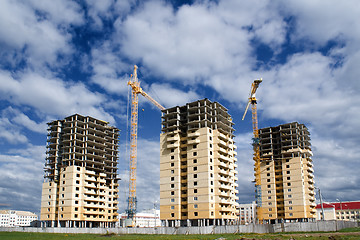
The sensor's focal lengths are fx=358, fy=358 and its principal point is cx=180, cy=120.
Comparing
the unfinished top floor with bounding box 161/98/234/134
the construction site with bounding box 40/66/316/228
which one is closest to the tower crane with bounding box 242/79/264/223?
the construction site with bounding box 40/66/316/228

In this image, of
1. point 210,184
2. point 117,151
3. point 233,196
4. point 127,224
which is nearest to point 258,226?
point 210,184

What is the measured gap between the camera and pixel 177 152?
407ft

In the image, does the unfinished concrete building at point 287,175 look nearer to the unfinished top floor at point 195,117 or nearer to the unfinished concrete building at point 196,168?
the unfinished concrete building at point 196,168

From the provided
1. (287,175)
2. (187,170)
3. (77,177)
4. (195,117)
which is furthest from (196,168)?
(287,175)

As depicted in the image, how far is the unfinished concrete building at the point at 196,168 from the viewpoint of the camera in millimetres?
116062

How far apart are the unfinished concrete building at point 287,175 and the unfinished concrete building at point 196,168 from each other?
30.8 metres

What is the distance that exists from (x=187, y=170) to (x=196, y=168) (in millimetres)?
3613

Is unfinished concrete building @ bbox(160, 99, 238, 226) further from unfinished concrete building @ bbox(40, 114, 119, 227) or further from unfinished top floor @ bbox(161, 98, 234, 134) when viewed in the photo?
unfinished concrete building @ bbox(40, 114, 119, 227)

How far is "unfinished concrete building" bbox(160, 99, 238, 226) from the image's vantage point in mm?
116062

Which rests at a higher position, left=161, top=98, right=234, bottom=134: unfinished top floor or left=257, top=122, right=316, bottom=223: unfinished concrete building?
left=161, top=98, right=234, bottom=134: unfinished top floor

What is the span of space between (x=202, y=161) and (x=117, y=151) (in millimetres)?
62209

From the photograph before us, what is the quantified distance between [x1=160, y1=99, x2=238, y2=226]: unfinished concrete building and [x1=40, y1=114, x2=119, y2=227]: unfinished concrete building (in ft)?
111

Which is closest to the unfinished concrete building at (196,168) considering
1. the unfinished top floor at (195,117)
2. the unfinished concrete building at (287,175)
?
the unfinished top floor at (195,117)

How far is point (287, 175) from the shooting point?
152375 mm
